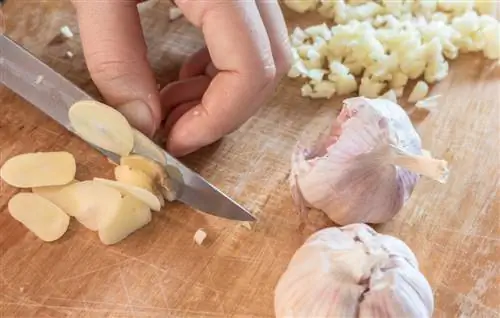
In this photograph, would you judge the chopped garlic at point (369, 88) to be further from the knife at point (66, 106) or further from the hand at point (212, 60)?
the knife at point (66, 106)

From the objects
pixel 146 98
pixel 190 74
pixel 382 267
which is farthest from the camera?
pixel 190 74

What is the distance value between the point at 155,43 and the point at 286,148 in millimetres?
293

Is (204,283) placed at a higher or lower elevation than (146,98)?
lower

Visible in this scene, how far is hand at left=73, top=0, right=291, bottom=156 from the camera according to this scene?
1.04 m

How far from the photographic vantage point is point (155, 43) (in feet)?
4.17

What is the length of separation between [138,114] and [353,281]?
1.20ft

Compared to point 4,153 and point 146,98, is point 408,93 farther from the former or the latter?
point 4,153

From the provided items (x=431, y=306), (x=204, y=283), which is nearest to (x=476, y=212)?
(x=431, y=306)

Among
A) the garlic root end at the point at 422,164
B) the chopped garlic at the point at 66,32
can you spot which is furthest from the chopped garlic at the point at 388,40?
the chopped garlic at the point at 66,32

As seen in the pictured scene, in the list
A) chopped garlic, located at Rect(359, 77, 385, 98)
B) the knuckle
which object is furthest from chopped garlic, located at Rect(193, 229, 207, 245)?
chopped garlic, located at Rect(359, 77, 385, 98)

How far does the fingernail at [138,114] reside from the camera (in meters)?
1.06

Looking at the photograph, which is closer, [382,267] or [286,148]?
[382,267]

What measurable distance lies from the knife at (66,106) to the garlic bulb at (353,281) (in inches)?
5.8

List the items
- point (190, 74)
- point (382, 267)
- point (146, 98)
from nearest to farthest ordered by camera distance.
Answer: point (382, 267) → point (146, 98) → point (190, 74)
